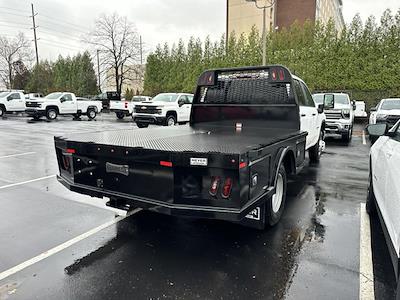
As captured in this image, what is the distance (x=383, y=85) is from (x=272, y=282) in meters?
23.0

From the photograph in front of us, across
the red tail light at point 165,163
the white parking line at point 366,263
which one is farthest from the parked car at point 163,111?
the red tail light at point 165,163

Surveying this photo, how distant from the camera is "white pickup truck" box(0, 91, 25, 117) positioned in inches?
948

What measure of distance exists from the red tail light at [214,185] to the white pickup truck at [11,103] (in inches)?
1007

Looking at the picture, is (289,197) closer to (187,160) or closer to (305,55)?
(187,160)

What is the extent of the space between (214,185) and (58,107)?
71.4 ft

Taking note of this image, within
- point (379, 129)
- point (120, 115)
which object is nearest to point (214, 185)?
point (379, 129)

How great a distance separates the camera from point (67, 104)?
2264 cm

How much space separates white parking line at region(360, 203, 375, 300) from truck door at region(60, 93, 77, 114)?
857 inches

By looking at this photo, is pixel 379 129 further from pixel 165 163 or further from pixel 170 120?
pixel 170 120

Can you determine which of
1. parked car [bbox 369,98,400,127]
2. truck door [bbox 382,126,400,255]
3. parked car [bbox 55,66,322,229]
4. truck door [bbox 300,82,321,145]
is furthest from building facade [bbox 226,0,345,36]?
truck door [bbox 382,126,400,255]

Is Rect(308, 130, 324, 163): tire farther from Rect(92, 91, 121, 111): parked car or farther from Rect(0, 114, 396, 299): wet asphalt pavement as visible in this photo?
Rect(92, 91, 121, 111): parked car

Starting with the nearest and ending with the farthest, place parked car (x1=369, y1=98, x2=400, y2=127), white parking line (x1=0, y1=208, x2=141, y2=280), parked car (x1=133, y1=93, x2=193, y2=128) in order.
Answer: white parking line (x1=0, y1=208, x2=141, y2=280)
parked car (x1=369, y1=98, x2=400, y2=127)
parked car (x1=133, y1=93, x2=193, y2=128)

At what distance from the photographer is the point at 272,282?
2.96 m

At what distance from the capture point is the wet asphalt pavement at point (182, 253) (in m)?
2.85
